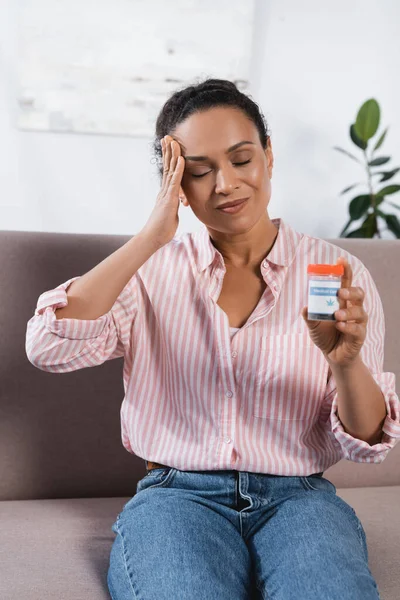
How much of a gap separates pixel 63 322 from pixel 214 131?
435 millimetres

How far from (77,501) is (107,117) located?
5.52ft

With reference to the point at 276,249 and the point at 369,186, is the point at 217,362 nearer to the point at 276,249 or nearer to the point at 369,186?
the point at 276,249

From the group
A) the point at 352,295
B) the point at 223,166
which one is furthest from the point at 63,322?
the point at 352,295

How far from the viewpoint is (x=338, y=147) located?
3.03m

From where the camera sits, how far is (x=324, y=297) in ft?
3.44

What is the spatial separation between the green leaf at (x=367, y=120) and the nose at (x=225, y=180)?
65.7 inches

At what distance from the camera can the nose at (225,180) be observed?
1299 millimetres

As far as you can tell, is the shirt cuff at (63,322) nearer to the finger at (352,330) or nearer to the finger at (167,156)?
the finger at (167,156)

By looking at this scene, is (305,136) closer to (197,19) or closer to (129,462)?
(197,19)


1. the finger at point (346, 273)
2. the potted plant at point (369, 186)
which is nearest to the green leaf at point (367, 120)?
the potted plant at point (369, 186)

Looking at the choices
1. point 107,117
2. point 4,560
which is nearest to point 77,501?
point 4,560

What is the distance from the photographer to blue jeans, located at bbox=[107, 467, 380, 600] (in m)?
1.04

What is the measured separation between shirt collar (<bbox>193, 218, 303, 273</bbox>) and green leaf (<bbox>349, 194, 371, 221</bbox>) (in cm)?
150

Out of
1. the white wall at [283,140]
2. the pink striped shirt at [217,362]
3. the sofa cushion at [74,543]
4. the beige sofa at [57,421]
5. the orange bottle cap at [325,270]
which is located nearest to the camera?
the orange bottle cap at [325,270]
